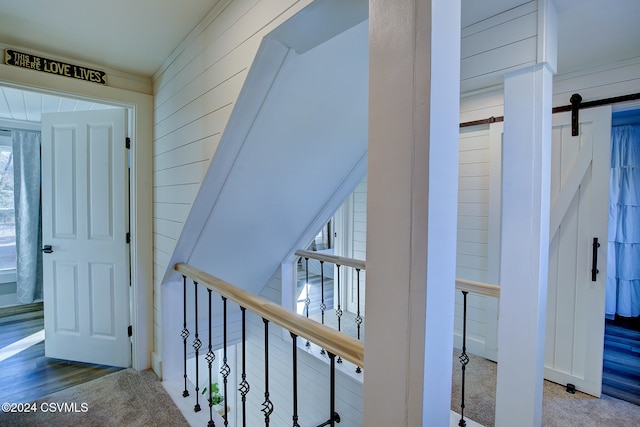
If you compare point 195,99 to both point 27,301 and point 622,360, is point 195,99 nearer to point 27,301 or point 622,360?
point 622,360

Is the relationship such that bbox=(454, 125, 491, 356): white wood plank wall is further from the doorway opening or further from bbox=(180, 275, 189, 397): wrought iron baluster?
the doorway opening

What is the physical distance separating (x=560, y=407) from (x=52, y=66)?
167 inches

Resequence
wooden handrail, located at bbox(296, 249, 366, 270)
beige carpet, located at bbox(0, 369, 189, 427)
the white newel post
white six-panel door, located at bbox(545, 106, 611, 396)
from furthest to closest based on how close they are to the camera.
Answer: wooden handrail, located at bbox(296, 249, 366, 270)
white six-panel door, located at bbox(545, 106, 611, 396)
beige carpet, located at bbox(0, 369, 189, 427)
the white newel post

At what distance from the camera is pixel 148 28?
1835 mm

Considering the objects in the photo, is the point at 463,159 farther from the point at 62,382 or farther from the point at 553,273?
the point at 62,382

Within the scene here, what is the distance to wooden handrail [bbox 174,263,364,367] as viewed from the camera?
96cm

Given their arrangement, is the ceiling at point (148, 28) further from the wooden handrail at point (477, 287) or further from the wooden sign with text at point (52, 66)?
the wooden handrail at point (477, 287)

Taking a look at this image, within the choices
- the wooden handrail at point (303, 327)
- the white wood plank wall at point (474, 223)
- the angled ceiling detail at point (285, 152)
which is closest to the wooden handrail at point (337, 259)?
the angled ceiling detail at point (285, 152)

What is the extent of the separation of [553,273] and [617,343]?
1638 mm

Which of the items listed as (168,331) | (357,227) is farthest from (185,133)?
(357,227)

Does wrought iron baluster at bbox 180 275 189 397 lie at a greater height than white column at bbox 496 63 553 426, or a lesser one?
lesser

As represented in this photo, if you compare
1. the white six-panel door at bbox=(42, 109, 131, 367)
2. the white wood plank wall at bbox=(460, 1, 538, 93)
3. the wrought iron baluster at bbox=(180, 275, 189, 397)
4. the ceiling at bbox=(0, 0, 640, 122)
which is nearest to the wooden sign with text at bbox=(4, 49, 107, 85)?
the ceiling at bbox=(0, 0, 640, 122)

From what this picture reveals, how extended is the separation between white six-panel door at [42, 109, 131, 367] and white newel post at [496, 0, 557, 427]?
2.82 m

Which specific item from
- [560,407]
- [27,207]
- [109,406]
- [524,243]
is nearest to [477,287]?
[524,243]
